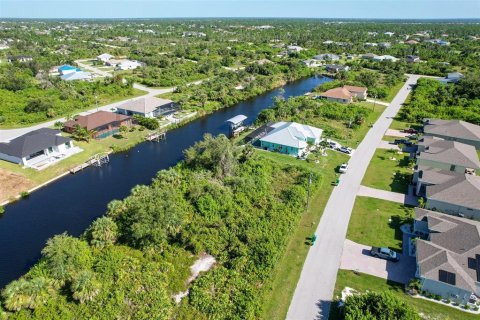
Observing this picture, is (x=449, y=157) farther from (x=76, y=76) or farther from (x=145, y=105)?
(x=76, y=76)

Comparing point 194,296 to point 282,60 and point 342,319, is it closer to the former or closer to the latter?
point 342,319

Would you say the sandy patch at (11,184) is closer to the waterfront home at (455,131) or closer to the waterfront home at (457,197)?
the waterfront home at (457,197)

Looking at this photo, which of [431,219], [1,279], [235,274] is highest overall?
[431,219]

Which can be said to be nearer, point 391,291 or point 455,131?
point 391,291

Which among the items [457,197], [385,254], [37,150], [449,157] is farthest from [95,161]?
[449,157]

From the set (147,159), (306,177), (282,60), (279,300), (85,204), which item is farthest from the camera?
(282,60)

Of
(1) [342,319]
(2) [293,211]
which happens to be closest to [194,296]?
(1) [342,319]

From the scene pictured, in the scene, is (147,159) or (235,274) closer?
(235,274)
